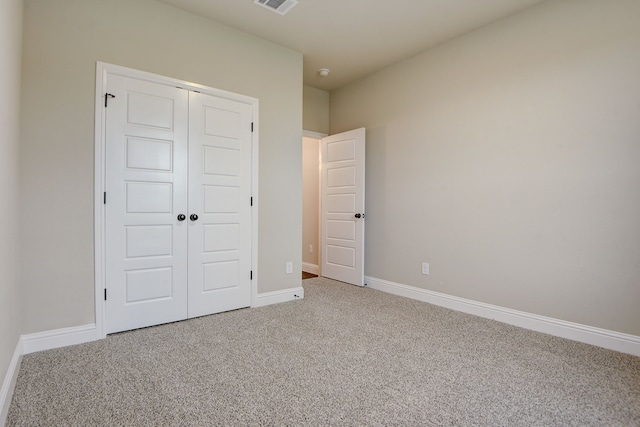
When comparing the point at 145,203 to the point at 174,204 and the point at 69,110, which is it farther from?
the point at 69,110

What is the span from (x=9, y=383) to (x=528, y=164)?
3.92m

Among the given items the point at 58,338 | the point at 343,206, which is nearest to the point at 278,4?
the point at 343,206

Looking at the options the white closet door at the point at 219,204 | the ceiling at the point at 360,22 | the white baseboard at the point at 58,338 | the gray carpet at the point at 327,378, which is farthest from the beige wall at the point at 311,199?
the white baseboard at the point at 58,338

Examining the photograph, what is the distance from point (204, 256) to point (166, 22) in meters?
2.13

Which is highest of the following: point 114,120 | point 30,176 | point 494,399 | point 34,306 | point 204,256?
point 114,120

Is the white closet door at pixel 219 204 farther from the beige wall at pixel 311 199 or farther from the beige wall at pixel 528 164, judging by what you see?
the beige wall at pixel 311 199

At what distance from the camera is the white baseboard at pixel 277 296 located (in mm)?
3402

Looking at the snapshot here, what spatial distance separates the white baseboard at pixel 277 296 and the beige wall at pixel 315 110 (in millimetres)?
2386

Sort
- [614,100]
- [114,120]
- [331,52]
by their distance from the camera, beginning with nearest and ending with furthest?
[614,100] → [114,120] → [331,52]

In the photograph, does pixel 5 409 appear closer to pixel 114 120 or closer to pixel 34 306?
pixel 34 306

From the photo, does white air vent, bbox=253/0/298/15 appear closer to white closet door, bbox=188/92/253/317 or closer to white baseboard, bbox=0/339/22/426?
white closet door, bbox=188/92/253/317

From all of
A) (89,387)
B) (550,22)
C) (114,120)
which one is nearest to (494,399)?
(89,387)

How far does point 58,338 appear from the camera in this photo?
2.36m

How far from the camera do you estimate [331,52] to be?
3.74 m
